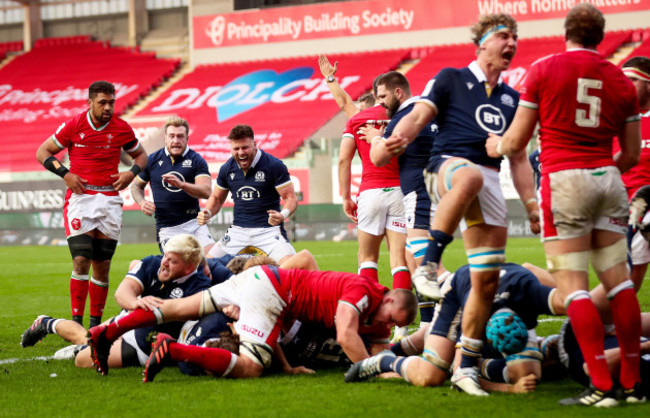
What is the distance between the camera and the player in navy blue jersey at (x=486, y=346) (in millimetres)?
5188

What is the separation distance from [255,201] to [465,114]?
4.48 metres

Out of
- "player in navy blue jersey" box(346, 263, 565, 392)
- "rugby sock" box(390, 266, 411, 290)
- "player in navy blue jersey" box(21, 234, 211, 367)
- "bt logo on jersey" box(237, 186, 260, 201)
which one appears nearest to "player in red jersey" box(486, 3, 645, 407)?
"player in navy blue jersey" box(346, 263, 565, 392)

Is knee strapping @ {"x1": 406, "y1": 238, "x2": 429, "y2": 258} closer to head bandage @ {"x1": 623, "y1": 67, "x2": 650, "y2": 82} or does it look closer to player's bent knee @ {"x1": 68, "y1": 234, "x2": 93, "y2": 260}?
head bandage @ {"x1": 623, "y1": 67, "x2": 650, "y2": 82}

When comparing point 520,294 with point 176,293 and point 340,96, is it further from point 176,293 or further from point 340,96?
point 340,96

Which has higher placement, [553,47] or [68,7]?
[68,7]

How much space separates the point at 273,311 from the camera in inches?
232

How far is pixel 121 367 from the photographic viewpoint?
21.6 ft

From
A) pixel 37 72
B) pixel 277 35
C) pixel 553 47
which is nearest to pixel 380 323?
pixel 553 47

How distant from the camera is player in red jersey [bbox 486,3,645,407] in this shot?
184 inches

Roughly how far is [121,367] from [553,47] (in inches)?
990

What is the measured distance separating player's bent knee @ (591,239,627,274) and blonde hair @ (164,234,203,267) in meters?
2.92

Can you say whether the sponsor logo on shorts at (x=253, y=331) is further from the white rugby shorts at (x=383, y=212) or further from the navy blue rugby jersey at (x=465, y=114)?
A: the white rugby shorts at (x=383, y=212)

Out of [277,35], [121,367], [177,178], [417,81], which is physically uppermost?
[277,35]

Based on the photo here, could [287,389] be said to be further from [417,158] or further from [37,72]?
[37,72]
